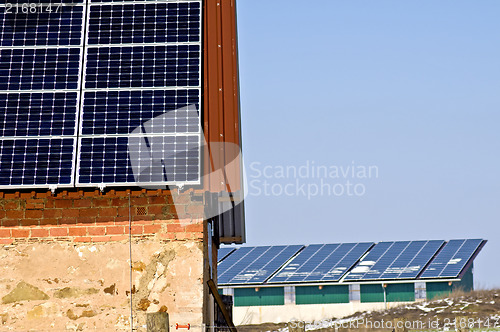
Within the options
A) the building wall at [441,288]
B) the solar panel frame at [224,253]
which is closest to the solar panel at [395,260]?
the building wall at [441,288]

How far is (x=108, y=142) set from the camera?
12.5 meters

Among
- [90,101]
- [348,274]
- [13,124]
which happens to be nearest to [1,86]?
[13,124]

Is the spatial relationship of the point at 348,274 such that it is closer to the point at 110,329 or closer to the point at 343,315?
the point at 343,315

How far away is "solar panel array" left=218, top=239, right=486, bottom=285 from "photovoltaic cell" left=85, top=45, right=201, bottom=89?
36.4 meters

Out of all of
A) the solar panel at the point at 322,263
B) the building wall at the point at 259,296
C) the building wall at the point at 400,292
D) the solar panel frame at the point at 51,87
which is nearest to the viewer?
Result: the solar panel frame at the point at 51,87

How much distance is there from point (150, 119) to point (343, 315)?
126 feet

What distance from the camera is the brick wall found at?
12.5 m

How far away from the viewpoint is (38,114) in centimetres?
1275

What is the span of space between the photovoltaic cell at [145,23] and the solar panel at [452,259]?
3673 cm

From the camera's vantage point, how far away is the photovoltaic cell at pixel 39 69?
13.0 metres

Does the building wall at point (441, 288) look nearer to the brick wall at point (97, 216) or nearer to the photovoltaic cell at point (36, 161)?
the brick wall at point (97, 216)

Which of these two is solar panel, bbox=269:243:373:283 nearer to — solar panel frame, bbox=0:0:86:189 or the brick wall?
the brick wall

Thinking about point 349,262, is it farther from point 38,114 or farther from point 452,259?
point 38,114

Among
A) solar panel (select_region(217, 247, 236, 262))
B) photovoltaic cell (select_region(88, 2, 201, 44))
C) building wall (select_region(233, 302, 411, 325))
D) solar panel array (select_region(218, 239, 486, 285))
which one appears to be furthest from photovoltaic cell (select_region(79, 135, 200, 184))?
solar panel (select_region(217, 247, 236, 262))
